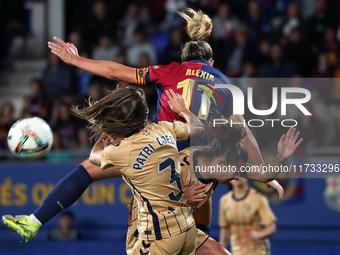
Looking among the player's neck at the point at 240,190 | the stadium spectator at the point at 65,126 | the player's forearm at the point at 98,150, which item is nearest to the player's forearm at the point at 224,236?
the player's neck at the point at 240,190

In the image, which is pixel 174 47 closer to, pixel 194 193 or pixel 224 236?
pixel 224 236

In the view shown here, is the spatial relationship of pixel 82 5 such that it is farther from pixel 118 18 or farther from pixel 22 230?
pixel 22 230

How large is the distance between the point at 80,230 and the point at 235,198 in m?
2.37

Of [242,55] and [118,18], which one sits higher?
[118,18]

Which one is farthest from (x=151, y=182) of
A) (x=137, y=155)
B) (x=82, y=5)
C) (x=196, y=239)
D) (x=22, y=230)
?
(x=82, y=5)

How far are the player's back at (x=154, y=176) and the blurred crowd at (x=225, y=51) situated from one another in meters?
4.51

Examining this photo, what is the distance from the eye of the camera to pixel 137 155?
436cm

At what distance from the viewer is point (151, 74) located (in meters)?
5.19

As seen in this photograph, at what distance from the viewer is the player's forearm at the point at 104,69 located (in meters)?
5.14

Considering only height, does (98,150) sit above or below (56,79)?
below

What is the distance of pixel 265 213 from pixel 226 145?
11.7ft

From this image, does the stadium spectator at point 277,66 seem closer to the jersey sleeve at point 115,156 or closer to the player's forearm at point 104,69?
the player's forearm at point 104,69

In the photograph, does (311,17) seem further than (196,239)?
Yes

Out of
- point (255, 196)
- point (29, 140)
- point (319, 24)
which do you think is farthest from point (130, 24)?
point (29, 140)
